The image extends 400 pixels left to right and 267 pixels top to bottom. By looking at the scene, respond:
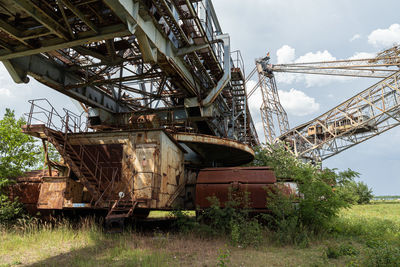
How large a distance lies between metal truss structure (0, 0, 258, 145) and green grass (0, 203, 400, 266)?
5.86 metres

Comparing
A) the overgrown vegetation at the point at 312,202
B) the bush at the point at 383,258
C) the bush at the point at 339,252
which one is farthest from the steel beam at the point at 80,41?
the bush at the point at 383,258

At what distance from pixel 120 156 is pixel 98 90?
19.6ft

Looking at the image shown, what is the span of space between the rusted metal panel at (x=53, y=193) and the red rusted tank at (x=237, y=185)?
4.78m

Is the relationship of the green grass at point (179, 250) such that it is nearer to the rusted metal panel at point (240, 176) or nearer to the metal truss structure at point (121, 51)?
the rusted metal panel at point (240, 176)

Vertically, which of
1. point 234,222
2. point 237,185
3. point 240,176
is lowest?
point 234,222

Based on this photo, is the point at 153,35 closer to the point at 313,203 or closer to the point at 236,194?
the point at 236,194

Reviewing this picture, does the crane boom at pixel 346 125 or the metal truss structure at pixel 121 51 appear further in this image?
the crane boom at pixel 346 125

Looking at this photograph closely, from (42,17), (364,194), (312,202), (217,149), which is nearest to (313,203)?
(312,202)

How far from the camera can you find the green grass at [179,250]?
5.32m

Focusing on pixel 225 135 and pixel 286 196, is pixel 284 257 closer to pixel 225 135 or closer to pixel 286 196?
pixel 286 196

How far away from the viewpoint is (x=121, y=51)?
41.0 ft

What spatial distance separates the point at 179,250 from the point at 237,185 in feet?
11.0

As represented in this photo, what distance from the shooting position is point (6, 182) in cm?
1012

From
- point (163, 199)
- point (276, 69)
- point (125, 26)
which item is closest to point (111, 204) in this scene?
point (163, 199)
